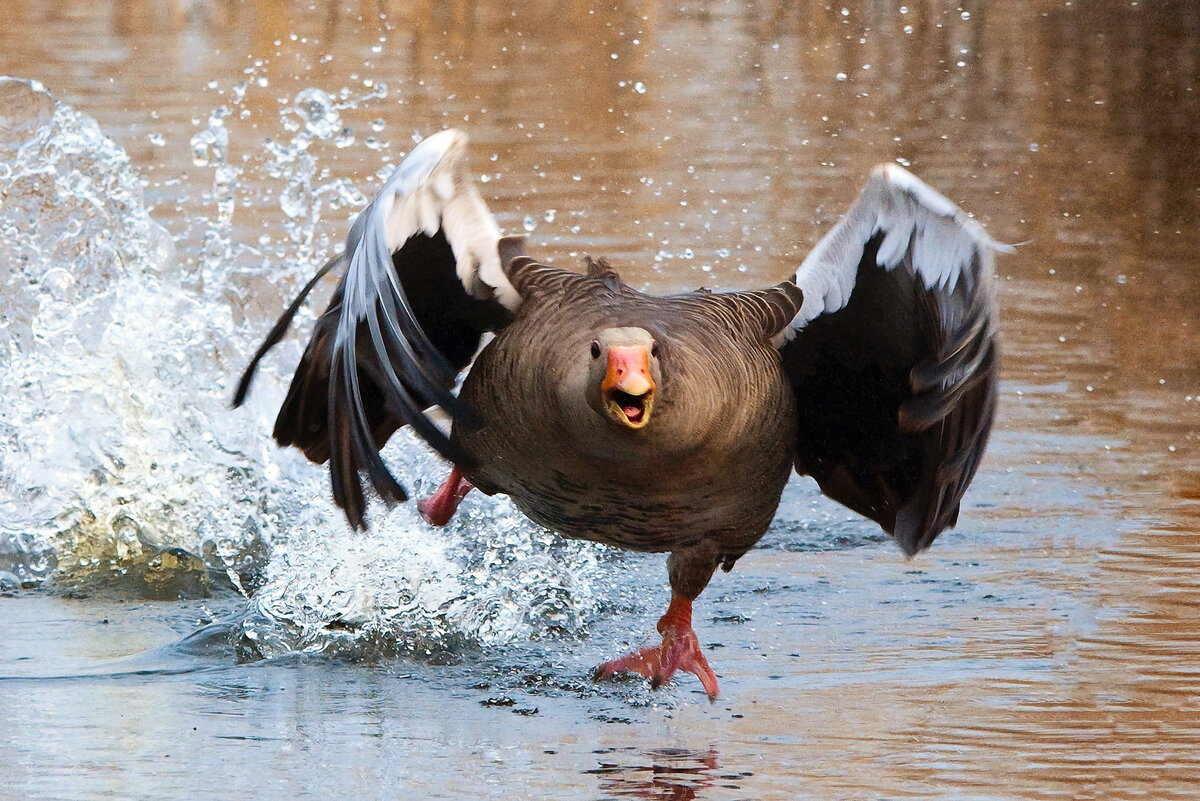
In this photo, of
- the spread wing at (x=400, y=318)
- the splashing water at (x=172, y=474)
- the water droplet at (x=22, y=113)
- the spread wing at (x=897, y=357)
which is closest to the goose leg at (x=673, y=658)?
the splashing water at (x=172, y=474)

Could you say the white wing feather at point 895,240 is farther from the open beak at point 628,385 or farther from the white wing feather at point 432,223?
the open beak at point 628,385

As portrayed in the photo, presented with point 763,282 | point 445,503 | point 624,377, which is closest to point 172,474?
point 445,503

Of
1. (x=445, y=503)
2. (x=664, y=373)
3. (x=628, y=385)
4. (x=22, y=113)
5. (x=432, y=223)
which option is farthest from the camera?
(x=22, y=113)

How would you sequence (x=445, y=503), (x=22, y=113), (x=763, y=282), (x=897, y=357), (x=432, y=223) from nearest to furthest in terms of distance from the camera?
(x=432, y=223) < (x=897, y=357) < (x=445, y=503) < (x=22, y=113) < (x=763, y=282)

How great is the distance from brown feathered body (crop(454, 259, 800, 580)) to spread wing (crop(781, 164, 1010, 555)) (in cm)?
19

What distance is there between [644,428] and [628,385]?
0.36 meters

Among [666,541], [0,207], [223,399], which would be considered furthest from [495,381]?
[0,207]

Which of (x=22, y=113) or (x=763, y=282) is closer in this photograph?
(x=22, y=113)

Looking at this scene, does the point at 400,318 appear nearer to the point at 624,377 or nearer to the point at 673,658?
the point at 624,377

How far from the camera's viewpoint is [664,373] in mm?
4156

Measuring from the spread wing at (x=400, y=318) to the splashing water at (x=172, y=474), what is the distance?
562 mm

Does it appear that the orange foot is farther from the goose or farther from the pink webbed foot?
the pink webbed foot

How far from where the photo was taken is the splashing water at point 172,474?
535 centimetres

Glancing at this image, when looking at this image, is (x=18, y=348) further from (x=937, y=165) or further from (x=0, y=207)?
(x=937, y=165)
